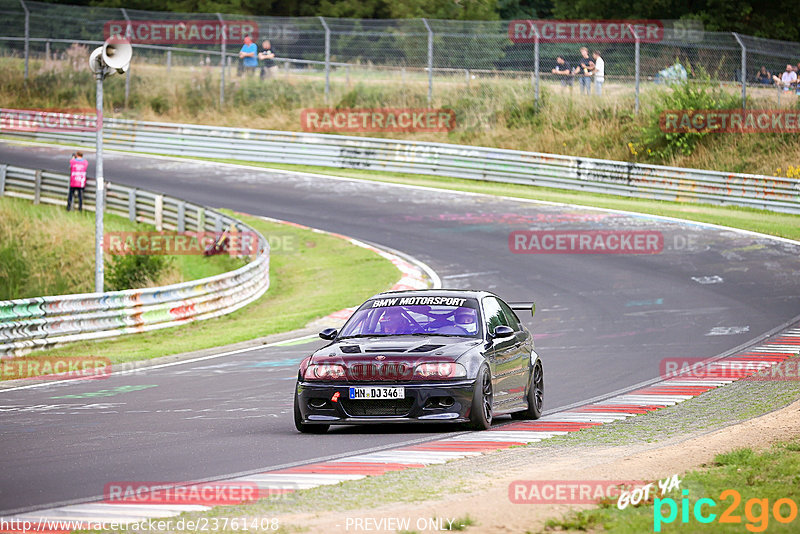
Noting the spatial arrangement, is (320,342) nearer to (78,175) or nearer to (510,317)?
(510,317)

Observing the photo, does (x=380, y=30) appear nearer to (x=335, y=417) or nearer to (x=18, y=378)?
(x=18, y=378)

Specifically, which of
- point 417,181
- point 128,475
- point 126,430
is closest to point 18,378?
point 126,430

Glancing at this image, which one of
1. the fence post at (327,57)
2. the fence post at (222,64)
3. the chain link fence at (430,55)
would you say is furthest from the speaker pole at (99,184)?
the fence post at (222,64)

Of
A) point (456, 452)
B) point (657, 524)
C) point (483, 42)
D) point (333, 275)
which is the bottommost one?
point (333, 275)

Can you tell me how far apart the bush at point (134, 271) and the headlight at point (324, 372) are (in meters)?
15.5

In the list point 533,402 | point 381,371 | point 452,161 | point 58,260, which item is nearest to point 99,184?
point 533,402

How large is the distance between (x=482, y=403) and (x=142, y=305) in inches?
434

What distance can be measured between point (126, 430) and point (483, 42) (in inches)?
1161

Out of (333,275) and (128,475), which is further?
(333,275)

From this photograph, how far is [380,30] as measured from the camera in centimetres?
4053

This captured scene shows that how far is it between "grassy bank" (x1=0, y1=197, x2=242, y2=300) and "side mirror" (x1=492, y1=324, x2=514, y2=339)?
15014mm

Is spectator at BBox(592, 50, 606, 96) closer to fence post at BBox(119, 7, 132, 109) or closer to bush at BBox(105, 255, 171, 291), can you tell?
A: bush at BBox(105, 255, 171, 291)

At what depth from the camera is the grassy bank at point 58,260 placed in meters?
28.0

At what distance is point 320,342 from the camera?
60.7ft
